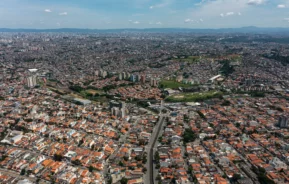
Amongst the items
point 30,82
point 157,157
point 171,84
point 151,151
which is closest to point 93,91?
point 30,82

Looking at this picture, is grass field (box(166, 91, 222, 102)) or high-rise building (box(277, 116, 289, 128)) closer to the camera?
high-rise building (box(277, 116, 289, 128))

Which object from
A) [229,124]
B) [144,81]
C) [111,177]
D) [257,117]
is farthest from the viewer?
[144,81]

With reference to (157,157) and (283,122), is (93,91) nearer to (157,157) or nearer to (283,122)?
(157,157)

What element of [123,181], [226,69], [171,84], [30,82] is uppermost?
[226,69]

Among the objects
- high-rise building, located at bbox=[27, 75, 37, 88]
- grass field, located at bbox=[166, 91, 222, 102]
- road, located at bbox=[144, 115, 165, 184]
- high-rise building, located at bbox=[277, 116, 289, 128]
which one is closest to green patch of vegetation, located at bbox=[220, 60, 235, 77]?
grass field, located at bbox=[166, 91, 222, 102]

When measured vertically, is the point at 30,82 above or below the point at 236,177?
above

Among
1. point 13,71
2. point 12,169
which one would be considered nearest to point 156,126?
point 12,169

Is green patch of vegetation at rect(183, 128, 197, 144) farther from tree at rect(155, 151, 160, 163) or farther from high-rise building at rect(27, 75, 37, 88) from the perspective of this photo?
high-rise building at rect(27, 75, 37, 88)

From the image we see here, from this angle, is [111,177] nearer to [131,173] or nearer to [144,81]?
[131,173]
